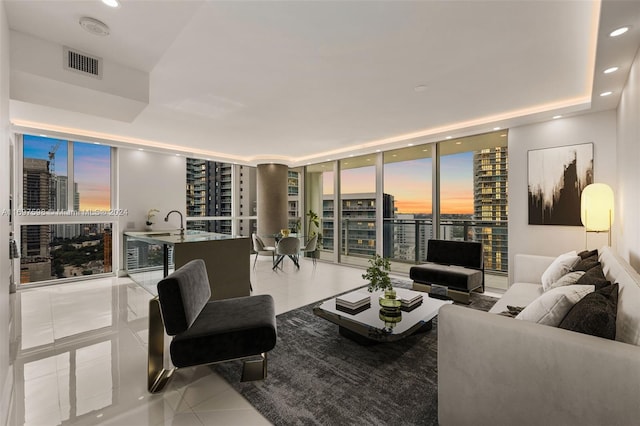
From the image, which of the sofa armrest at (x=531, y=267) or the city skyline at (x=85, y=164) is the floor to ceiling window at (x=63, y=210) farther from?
the sofa armrest at (x=531, y=267)

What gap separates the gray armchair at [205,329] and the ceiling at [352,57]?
6.28 ft

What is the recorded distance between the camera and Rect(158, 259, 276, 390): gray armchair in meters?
1.88

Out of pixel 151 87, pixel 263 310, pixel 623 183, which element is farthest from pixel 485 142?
pixel 151 87

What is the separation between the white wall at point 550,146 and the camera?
3592 mm

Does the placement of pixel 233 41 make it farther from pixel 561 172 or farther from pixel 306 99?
pixel 561 172

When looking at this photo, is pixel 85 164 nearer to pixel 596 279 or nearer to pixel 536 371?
pixel 536 371

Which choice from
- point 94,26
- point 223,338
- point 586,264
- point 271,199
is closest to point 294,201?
point 271,199

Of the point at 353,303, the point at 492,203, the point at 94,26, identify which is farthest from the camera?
the point at 492,203

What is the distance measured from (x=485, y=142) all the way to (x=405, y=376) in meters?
4.22

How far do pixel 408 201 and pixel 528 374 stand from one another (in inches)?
186

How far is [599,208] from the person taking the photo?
316 cm

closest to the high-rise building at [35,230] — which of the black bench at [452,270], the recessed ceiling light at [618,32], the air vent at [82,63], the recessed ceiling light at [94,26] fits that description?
the air vent at [82,63]

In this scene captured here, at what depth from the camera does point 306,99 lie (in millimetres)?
3596

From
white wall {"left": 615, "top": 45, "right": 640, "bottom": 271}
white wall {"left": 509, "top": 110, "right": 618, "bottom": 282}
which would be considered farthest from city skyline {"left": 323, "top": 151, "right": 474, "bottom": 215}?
white wall {"left": 615, "top": 45, "right": 640, "bottom": 271}
